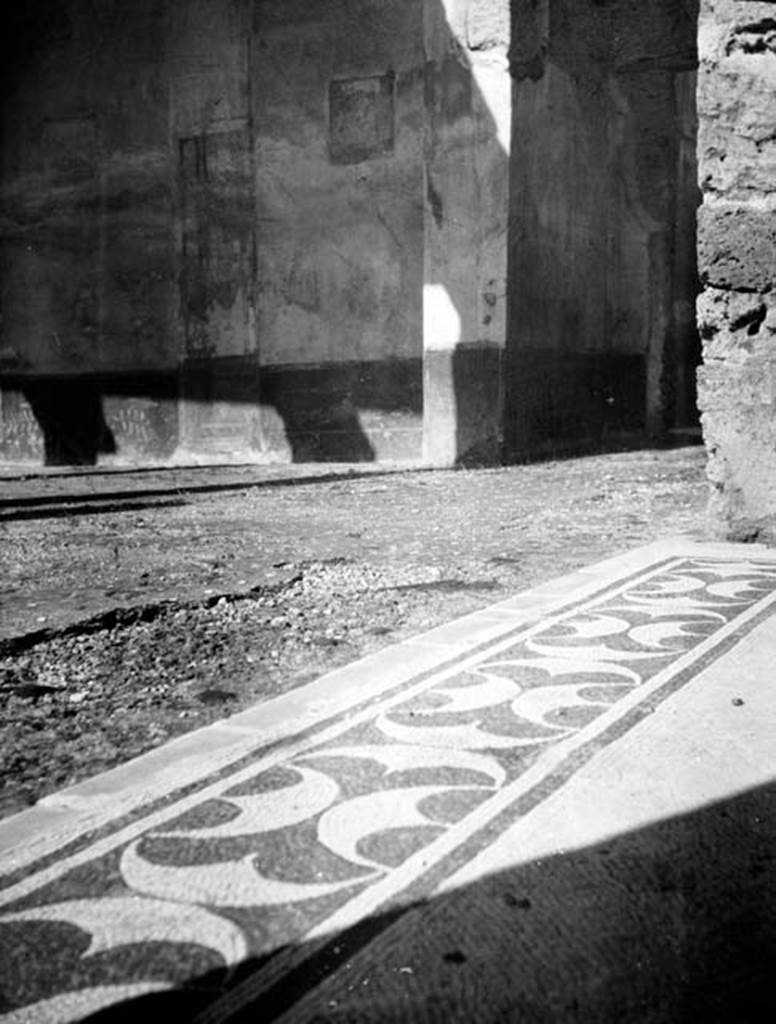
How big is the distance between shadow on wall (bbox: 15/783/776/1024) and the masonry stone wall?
2.97m

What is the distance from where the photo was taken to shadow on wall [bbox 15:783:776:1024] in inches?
47.5

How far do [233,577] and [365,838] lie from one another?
2.65m

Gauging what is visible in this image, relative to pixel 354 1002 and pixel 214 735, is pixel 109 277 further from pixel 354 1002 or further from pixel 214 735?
pixel 354 1002

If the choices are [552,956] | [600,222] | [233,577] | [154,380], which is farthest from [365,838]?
[600,222]

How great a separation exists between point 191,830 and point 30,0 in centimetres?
1174

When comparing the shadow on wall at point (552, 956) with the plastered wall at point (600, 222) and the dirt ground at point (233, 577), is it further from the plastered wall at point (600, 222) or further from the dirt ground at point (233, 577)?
the plastered wall at point (600, 222)

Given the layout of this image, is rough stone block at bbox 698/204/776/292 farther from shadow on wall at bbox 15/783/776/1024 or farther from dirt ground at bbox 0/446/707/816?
shadow on wall at bbox 15/783/776/1024

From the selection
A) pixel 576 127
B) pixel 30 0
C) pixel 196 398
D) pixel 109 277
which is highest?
pixel 30 0

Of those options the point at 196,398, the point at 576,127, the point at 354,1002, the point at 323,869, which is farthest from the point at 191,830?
the point at 576,127

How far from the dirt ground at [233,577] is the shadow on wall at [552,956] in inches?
33.1

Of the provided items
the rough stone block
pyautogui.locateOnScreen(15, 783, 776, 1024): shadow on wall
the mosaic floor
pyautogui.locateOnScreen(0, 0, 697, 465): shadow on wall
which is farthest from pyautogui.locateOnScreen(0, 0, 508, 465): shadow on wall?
pyautogui.locateOnScreen(15, 783, 776, 1024): shadow on wall

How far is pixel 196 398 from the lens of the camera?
35.9 ft

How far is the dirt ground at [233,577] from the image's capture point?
8.41ft

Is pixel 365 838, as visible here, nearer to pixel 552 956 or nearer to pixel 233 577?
pixel 552 956
